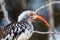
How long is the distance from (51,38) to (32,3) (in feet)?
0.83

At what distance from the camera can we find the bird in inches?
46.7

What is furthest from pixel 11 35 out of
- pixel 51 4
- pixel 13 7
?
pixel 51 4

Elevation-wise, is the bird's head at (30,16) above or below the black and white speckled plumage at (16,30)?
above

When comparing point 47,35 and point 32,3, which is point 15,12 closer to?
point 32,3

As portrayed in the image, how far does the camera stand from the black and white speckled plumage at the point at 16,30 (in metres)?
1.19

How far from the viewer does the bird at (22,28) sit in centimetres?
119

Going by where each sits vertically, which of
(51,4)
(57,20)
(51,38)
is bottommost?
(51,38)

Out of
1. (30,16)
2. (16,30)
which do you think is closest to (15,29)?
(16,30)

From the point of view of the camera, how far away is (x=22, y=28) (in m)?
1.20

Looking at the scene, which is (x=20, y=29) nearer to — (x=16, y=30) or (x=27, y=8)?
(x=16, y=30)

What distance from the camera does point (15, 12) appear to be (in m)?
1.26

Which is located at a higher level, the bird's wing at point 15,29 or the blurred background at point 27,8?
the blurred background at point 27,8

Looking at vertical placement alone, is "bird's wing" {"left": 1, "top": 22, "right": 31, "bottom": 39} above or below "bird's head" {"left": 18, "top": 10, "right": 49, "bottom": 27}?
below

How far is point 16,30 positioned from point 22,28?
37mm
